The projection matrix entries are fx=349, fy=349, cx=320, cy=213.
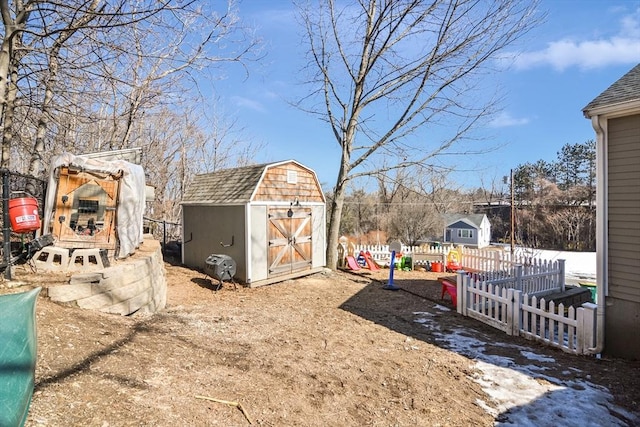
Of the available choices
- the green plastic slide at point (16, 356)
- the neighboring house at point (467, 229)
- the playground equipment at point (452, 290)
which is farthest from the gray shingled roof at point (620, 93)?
the neighboring house at point (467, 229)

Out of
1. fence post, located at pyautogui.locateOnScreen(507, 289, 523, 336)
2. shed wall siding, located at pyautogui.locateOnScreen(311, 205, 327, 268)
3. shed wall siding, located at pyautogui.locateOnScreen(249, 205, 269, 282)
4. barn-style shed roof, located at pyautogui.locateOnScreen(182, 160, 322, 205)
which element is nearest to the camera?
fence post, located at pyautogui.locateOnScreen(507, 289, 523, 336)

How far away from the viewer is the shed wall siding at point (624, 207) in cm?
538

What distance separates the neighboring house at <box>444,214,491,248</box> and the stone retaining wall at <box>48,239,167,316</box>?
30911mm

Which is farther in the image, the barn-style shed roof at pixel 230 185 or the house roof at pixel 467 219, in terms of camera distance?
the house roof at pixel 467 219

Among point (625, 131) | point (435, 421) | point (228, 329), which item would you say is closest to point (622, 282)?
point (625, 131)

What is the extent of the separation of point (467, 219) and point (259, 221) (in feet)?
94.0

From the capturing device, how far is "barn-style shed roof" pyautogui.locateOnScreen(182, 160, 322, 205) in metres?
9.44

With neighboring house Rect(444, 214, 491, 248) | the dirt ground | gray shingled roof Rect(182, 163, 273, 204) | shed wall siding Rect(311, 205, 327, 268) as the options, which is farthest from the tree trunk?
neighboring house Rect(444, 214, 491, 248)

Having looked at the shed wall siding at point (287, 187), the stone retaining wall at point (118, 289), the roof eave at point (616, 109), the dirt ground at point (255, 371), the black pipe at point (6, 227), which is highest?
the roof eave at point (616, 109)

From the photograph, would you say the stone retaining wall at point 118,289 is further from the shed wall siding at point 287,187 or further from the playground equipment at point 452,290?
the playground equipment at point 452,290

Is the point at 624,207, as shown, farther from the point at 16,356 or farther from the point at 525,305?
the point at 16,356

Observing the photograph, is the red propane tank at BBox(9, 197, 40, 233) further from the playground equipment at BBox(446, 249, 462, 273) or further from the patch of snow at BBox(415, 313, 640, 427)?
the playground equipment at BBox(446, 249, 462, 273)

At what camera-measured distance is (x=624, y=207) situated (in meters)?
5.52

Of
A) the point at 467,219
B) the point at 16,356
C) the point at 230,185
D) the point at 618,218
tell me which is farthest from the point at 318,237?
the point at 467,219
